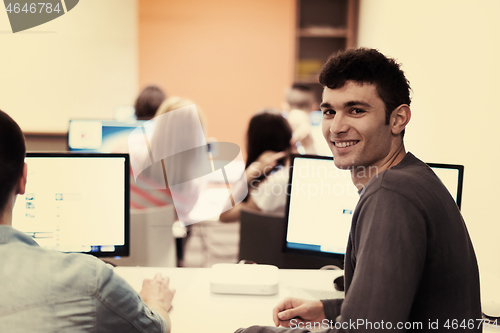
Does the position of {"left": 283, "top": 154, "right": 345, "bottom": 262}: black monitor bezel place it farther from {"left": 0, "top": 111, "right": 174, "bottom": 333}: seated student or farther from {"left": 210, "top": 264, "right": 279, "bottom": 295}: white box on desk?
{"left": 0, "top": 111, "right": 174, "bottom": 333}: seated student

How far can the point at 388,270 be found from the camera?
725 mm

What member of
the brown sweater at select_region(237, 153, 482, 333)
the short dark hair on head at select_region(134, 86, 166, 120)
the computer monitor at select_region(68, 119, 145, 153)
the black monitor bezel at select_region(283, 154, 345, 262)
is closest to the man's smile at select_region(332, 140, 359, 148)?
the brown sweater at select_region(237, 153, 482, 333)

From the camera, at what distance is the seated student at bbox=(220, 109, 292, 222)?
2037 mm

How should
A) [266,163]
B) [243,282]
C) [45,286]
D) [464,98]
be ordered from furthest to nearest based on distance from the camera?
1. [266,163]
2. [464,98]
3. [243,282]
4. [45,286]

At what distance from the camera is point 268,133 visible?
2314mm

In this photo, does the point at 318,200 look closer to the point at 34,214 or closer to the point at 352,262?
the point at 352,262

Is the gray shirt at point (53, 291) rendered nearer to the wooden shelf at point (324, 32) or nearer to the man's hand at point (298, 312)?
the man's hand at point (298, 312)

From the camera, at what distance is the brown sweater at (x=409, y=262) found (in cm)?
72

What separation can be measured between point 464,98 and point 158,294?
58.3 inches

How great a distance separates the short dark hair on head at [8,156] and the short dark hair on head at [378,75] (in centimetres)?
73

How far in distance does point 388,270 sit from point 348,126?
1.33 ft

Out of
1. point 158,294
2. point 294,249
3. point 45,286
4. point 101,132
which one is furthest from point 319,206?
point 101,132

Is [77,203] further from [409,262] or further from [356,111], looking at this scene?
[409,262]

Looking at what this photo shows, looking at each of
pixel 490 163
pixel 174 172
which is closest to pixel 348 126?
pixel 490 163
